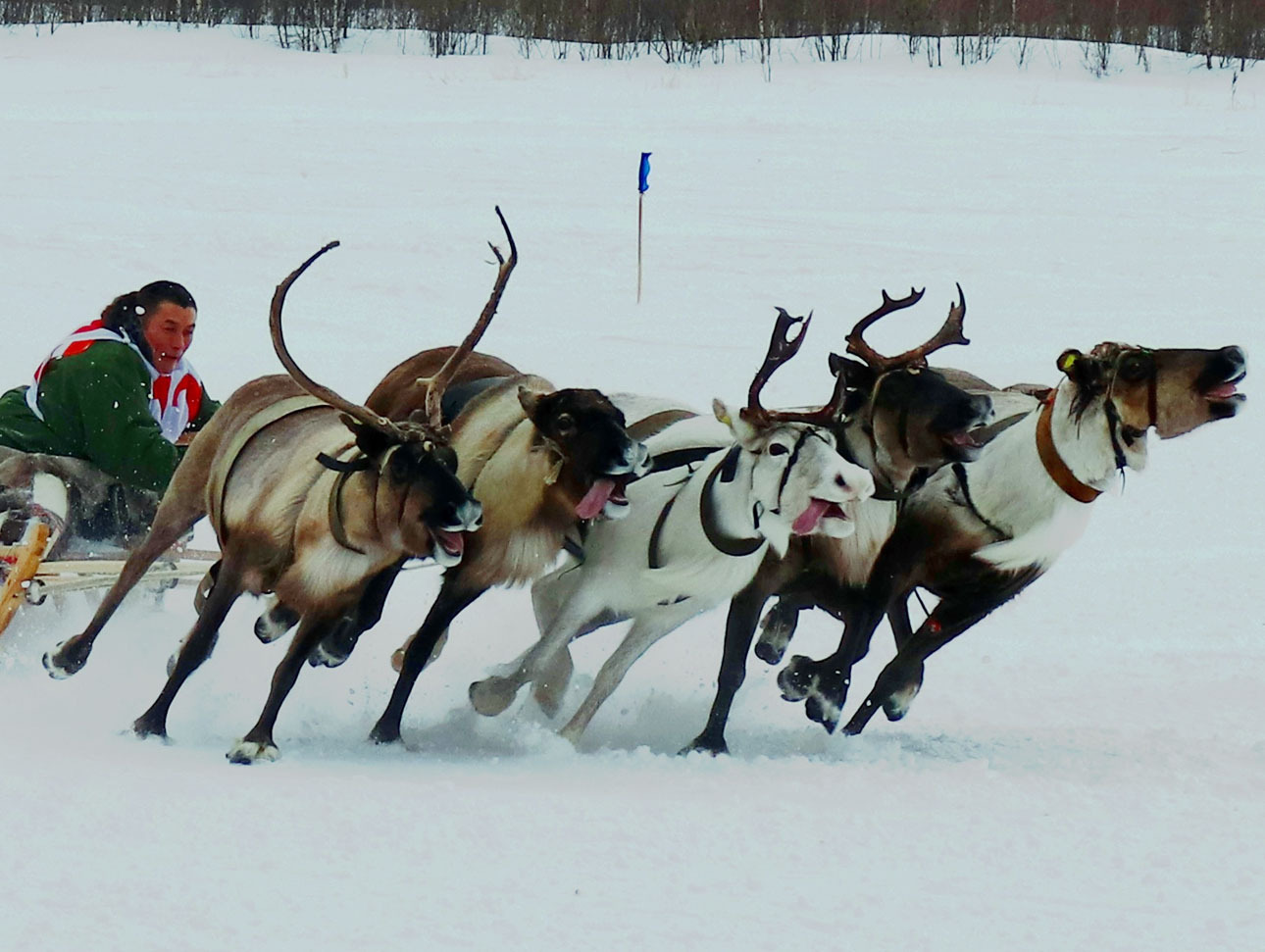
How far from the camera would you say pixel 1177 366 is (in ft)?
19.5

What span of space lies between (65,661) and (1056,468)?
334cm

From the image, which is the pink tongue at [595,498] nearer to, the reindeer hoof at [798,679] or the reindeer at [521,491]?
the reindeer at [521,491]

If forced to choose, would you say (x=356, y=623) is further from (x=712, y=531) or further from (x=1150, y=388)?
(x=1150, y=388)

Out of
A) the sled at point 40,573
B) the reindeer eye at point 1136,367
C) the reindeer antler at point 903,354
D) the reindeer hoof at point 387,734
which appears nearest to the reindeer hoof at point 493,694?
the reindeer hoof at point 387,734

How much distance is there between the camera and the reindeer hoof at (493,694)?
623cm

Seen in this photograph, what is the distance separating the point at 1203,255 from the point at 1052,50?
38.4ft

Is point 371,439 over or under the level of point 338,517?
over

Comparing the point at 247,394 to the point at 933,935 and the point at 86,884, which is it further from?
the point at 933,935

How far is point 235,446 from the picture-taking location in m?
6.29

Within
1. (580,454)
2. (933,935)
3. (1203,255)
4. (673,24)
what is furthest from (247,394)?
(673,24)

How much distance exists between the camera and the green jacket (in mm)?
6746

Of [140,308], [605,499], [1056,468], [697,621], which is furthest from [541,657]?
[697,621]

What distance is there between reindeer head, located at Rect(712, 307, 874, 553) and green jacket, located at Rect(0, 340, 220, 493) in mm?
2150

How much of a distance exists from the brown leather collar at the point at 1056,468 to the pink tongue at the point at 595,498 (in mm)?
1468
